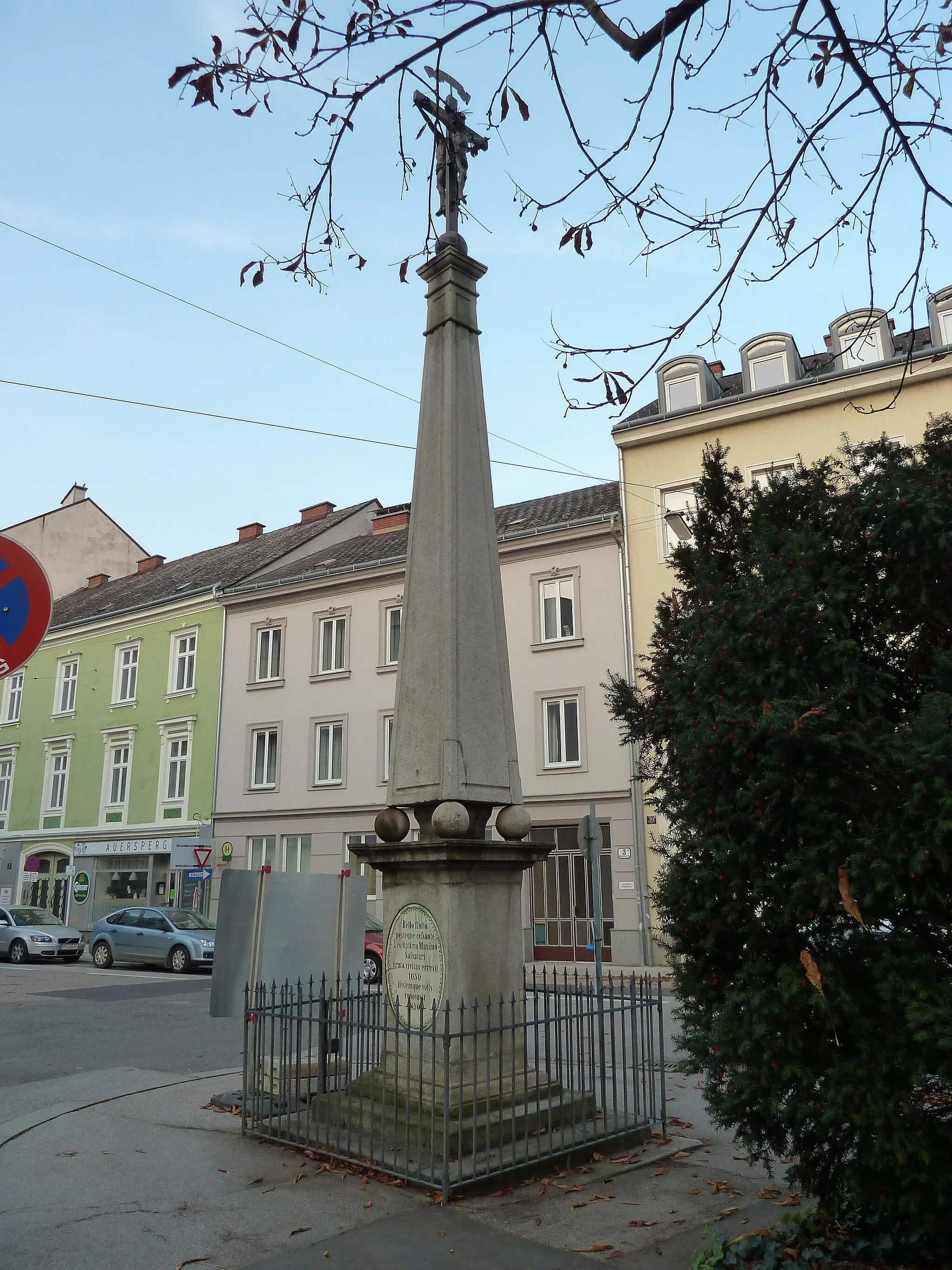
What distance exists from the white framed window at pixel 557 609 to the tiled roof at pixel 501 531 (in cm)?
139

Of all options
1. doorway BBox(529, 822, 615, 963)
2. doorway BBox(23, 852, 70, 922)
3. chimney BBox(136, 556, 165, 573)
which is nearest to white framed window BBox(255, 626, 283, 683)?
doorway BBox(529, 822, 615, 963)

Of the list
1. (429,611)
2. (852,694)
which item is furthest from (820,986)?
(429,611)

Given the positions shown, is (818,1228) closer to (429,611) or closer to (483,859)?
(483,859)

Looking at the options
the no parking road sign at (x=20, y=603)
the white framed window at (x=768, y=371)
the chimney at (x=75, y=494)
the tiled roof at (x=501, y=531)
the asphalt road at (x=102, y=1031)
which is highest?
the chimney at (x=75, y=494)

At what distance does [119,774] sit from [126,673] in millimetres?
3364

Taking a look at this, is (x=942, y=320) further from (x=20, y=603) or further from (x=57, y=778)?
(x=57, y=778)

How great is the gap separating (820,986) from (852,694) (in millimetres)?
1086

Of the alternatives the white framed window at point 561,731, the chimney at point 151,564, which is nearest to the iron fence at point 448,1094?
the white framed window at point 561,731

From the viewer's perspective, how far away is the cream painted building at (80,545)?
39906mm

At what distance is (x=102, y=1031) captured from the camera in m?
12.5

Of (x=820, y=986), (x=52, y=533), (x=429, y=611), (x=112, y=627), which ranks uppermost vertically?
(x=52, y=533)

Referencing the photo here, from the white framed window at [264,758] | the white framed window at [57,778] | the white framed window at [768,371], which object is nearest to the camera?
the white framed window at [768,371]

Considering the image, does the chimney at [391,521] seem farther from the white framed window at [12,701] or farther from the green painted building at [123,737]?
the white framed window at [12,701]

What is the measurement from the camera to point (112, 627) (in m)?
34.2
